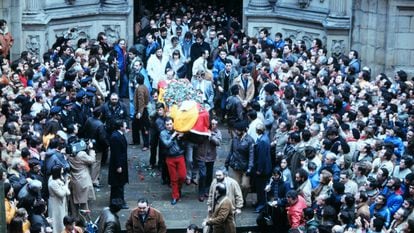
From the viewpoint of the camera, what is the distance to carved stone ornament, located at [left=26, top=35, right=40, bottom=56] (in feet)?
93.1

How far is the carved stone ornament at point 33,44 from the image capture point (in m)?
28.4

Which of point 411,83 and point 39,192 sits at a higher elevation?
point 411,83

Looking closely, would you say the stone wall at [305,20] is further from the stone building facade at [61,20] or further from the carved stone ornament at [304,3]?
the stone building facade at [61,20]

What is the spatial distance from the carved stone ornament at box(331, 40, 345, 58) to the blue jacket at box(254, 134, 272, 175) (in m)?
9.48

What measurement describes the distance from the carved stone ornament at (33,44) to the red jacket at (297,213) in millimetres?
12978

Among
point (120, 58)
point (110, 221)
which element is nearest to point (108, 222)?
point (110, 221)

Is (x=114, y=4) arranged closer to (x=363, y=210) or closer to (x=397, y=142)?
(x=397, y=142)

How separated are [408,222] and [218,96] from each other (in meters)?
10.8

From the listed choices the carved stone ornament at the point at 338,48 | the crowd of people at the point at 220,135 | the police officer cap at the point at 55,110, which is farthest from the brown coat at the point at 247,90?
the carved stone ornament at the point at 338,48

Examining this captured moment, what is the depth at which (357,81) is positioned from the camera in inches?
922

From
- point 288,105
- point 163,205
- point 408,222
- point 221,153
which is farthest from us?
point 221,153

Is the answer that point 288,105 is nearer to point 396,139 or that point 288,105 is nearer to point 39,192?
point 396,139

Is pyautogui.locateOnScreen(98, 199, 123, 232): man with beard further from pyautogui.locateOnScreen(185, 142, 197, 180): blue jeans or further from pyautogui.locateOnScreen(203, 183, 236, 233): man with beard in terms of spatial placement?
pyautogui.locateOnScreen(185, 142, 197, 180): blue jeans

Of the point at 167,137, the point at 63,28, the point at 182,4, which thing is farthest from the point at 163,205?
the point at 182,4
